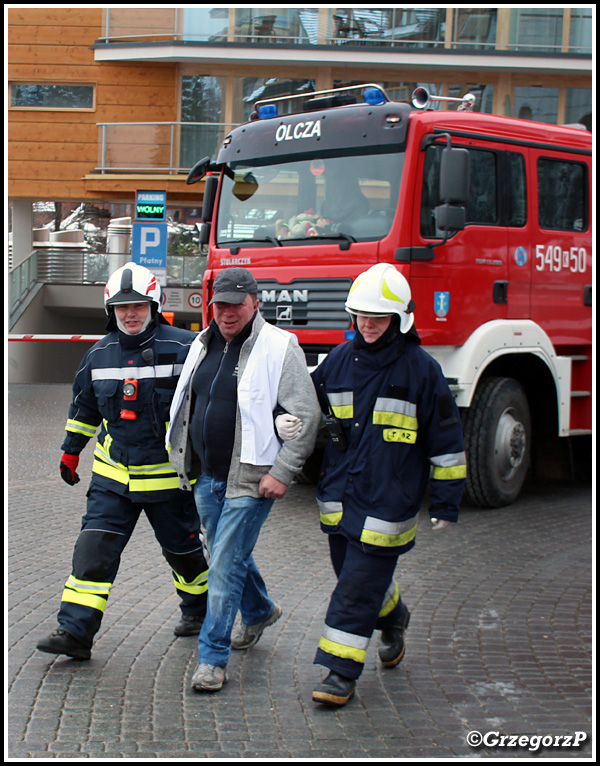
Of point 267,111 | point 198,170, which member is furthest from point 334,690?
point 198,170

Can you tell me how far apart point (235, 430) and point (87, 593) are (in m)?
1.13

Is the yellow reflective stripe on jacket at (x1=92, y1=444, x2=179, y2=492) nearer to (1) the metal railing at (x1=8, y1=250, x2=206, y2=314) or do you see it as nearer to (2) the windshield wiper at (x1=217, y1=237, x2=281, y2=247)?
(2) the windshield wiper at (x1=217, y1=237, x2=281, y2=247)

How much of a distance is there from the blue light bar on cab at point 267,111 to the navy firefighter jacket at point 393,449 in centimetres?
533

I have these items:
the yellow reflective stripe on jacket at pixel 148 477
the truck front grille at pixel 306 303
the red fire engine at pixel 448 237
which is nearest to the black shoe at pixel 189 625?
the yellow reflective stripe on jacket at pixel 148 477

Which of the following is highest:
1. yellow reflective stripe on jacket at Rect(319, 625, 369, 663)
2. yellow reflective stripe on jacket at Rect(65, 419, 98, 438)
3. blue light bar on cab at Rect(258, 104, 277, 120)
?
blue light bar on cab at Rect(258, 104, 277, 120)

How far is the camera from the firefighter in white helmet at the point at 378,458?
14.1ft

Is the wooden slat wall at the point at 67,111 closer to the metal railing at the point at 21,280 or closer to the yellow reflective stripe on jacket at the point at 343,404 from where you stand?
the metal railing at the point at 21,280

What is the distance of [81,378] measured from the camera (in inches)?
196

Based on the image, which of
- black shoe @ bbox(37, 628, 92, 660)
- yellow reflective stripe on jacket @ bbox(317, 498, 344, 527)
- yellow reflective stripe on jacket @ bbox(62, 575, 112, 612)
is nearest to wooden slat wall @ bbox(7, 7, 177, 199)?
yellow reflective stripe on jacket @ bbox(62, 575, 112, 612)

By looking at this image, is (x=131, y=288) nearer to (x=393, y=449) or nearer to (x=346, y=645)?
(x=393, y=449)

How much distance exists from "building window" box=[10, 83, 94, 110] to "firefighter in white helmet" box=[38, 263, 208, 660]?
24472 millimetres

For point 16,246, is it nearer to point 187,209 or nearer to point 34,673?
point 187,209

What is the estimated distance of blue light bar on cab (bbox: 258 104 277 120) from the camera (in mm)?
9202

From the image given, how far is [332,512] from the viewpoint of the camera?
14.6 feet
